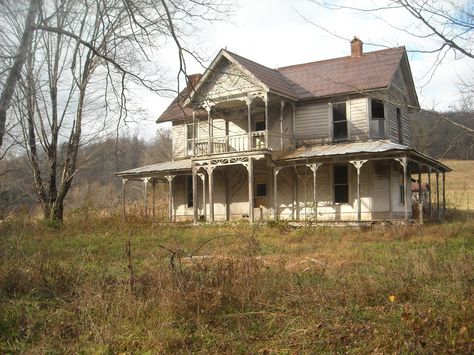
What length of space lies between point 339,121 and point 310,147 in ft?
5.65

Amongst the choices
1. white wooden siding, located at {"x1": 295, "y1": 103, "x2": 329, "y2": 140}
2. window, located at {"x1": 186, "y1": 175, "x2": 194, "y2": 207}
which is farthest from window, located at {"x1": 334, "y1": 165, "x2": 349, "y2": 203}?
window, located at {"x1": 186, "y1": 175, "x2": 194, "y2": 207}

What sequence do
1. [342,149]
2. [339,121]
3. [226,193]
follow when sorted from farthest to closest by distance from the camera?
[226,193] → [339,121] → [342,149]

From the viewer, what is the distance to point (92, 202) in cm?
2347

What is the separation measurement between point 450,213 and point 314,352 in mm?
22929

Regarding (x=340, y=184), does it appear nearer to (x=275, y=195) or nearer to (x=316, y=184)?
(x=316, y=184)

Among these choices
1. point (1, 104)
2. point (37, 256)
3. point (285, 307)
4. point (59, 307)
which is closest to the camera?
point (285, 307)

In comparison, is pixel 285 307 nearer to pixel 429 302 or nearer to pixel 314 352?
pixel 314 352

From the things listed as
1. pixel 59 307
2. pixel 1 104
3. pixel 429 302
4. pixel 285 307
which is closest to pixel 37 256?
pixel 59 307

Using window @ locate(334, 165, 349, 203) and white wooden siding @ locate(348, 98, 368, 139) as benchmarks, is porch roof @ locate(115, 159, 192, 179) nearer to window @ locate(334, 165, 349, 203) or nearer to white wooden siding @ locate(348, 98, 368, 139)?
window @ locate(334, 165, 349, 203)

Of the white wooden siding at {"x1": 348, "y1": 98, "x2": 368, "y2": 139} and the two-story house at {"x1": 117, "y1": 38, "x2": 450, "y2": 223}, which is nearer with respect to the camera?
the two-story house at {"x1": 117, "y1": 38, "x2": 450, "y2": 223}

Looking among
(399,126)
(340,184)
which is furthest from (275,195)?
(399,126)

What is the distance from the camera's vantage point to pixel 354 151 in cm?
1877

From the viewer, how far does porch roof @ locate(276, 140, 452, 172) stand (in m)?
18.3

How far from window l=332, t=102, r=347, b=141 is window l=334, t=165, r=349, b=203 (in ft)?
4.61
